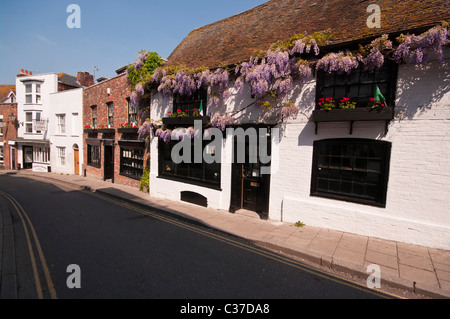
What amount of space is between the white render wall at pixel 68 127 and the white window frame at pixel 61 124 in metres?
0.15

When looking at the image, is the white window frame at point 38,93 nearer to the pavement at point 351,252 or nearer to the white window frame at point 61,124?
the white window frame at point 61,124

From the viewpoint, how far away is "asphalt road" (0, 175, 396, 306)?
364cm

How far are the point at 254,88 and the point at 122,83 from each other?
9939mm

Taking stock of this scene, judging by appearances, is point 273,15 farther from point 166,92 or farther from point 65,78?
point 65,78

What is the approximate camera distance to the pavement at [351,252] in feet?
12.9

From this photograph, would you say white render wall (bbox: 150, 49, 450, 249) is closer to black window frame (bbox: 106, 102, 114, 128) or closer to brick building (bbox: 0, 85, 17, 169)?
black window frame (bbox: 106, 102, 114, 128)

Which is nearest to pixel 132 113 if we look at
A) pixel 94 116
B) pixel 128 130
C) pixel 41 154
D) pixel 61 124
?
pixel 128 130

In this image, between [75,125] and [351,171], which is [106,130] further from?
[351,171]

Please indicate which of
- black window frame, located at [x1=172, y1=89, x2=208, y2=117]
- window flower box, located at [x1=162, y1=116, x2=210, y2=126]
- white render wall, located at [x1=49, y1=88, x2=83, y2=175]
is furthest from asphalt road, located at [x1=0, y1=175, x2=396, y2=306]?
white render wall, located at [x1=49, y1=88, x2=83, y2=175]

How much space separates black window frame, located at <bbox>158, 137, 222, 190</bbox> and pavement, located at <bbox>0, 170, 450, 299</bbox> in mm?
1625

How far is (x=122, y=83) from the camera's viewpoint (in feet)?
43.6

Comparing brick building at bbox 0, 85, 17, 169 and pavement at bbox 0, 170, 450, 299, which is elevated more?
brick building at bbox 0, 85, 17, 169

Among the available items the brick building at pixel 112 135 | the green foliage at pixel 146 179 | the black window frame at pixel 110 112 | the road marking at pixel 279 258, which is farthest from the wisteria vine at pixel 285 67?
the black window frame at pixel 110 112

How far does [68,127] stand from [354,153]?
2132cm
